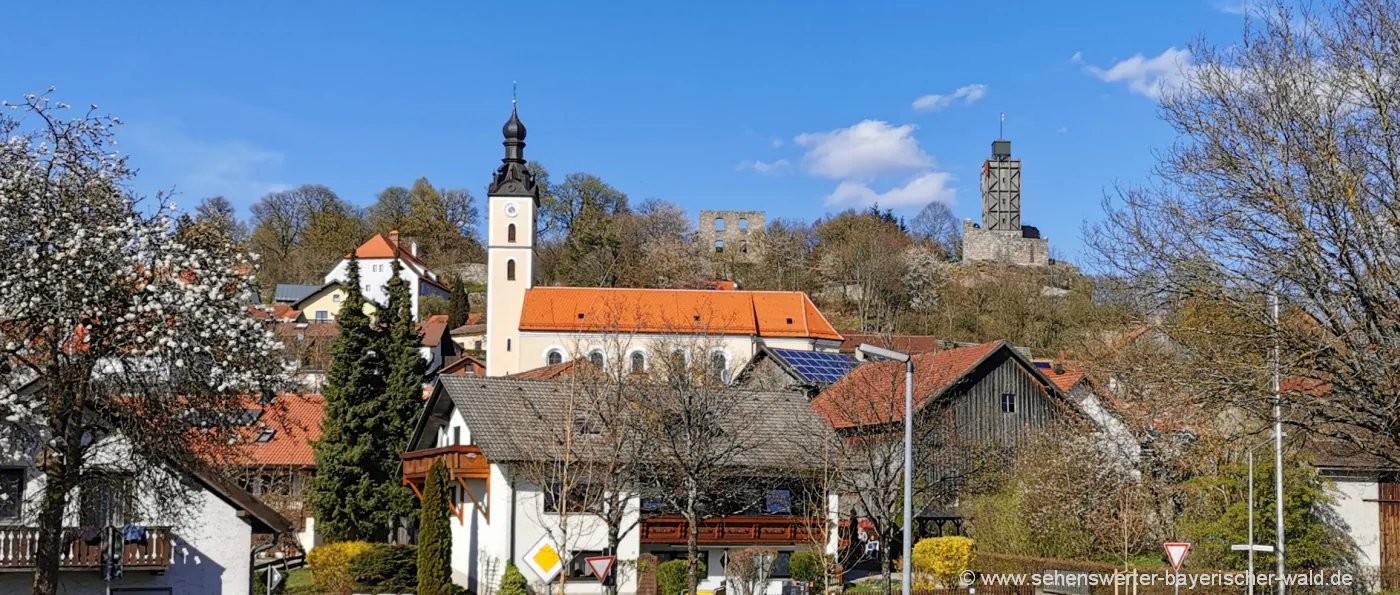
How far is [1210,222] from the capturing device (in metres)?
17.1

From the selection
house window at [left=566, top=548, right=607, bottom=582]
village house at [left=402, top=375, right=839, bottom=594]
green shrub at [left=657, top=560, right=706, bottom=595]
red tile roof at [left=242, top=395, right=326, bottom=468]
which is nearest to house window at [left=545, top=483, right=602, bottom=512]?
village house at [left=402, top=375, right=839, bottom=594]

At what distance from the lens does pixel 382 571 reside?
115 feet

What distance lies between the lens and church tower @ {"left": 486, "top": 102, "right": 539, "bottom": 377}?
268 ft

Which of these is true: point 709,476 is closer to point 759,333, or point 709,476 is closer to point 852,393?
point 852,393

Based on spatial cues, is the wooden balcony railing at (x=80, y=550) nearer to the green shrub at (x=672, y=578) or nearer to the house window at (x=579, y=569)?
the house window at (x=579, y=569)

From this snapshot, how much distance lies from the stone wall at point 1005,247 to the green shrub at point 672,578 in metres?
91.6

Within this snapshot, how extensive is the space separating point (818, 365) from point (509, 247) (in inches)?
1419

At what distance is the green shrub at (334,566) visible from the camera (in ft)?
118

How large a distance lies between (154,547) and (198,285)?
9.04 metres

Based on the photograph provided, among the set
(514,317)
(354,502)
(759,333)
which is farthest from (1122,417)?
(514,317)

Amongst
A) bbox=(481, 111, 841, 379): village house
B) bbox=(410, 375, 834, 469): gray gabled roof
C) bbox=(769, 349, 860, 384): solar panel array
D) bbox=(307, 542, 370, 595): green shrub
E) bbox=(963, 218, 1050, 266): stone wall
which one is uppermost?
bbox=(963, 218, 1050, 266): stone wall

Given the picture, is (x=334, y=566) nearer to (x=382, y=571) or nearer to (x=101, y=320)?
(x=382, y=571)

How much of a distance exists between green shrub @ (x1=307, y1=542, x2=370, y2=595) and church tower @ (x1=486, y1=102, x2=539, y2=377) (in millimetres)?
42941

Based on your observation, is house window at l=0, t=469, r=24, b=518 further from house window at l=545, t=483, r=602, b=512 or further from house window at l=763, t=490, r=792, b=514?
house window at l=763, t=490, r=792, b=514
